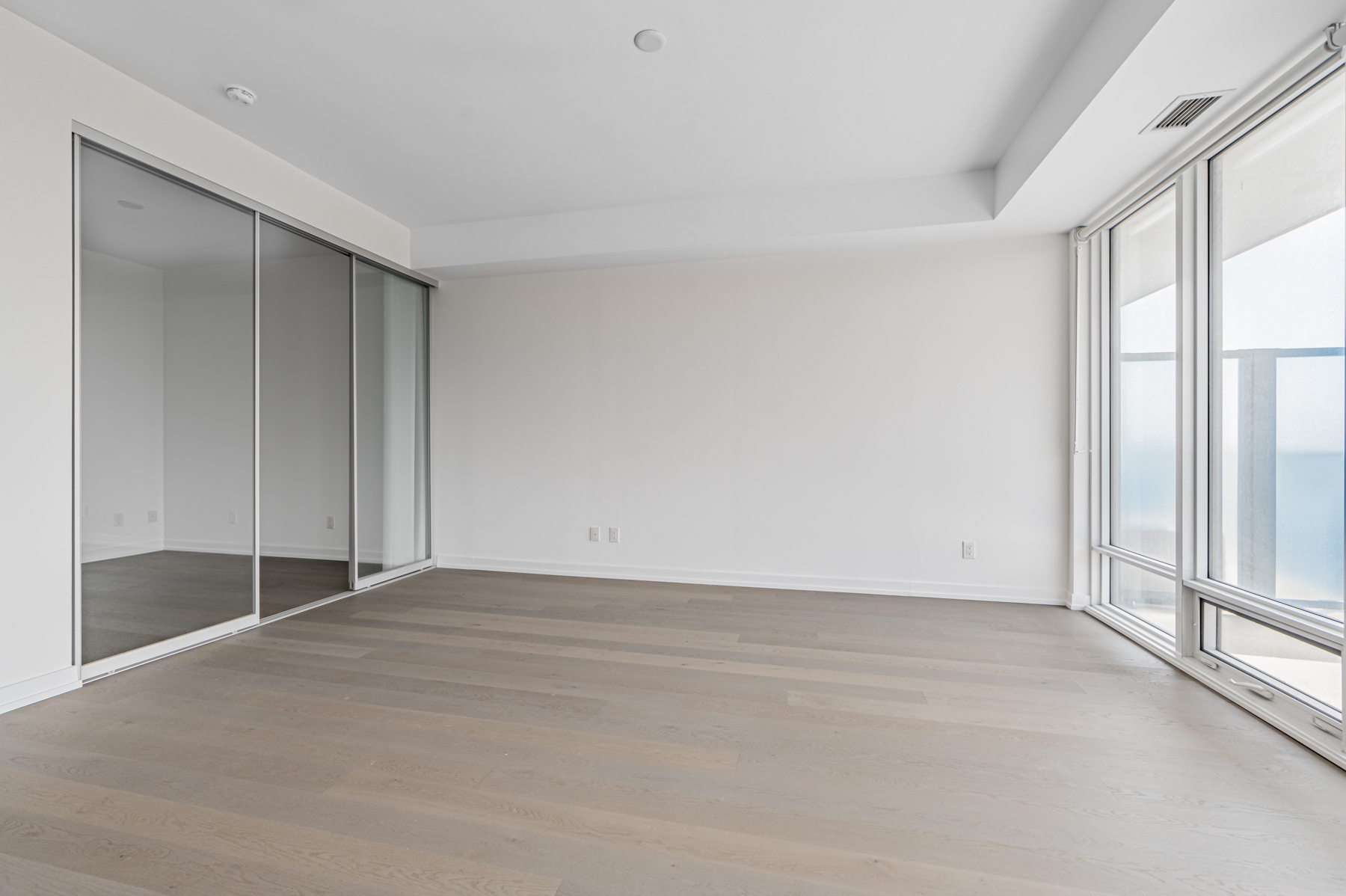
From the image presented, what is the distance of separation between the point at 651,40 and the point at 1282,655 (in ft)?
11.9

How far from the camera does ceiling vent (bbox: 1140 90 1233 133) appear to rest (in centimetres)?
233

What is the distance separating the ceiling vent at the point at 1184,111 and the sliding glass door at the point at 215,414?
4.58 metres

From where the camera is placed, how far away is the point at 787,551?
4.45 metres

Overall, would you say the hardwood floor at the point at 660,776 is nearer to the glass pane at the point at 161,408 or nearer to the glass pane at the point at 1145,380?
the glass pane at the point at 161,408

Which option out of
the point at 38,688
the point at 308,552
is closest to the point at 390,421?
the point at 308,552

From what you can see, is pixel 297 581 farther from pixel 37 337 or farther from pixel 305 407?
pixel 37 337

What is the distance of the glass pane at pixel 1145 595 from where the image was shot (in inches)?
125

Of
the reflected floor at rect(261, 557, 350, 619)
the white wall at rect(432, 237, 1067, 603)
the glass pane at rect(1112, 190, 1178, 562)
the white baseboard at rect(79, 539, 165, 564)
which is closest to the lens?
the white baseboard at rect(79, 539, 165, 564)

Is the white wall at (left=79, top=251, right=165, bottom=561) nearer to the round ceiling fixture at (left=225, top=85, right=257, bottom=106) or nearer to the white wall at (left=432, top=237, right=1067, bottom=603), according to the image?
the round ceiling fixture at (left=225, top=85, right=257, bottom=106)

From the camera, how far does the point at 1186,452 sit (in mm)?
2834

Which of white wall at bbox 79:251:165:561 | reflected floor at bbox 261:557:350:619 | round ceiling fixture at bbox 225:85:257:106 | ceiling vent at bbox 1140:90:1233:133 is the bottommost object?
reflected floor at bbox 261:557:350:619

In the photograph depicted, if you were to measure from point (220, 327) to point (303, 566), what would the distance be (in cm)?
172

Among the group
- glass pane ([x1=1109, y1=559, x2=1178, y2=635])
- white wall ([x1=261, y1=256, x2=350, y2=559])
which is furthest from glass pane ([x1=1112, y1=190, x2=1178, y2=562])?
white wall ([x1=261, y1=256, x2=350, y2=559])

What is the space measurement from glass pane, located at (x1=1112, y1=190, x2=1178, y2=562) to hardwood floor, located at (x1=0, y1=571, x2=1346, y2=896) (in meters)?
0.76
